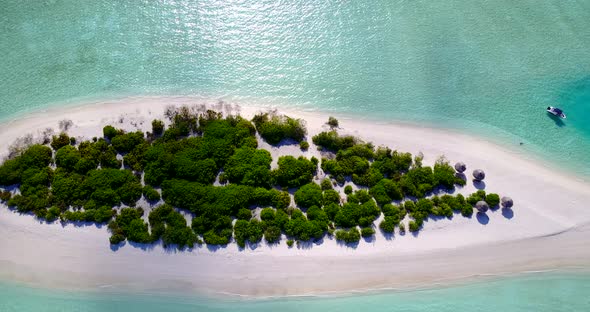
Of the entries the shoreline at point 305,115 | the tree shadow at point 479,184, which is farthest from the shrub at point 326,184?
the tree shadow at point 479,184

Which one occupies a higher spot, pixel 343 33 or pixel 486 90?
pixel 343 33

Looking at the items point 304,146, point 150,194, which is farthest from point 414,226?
point 150,194

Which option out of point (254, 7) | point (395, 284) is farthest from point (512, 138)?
point (254, 7)

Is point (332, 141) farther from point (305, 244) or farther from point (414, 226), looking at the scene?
point (414, 226)

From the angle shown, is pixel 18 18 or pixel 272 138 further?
pixel 18 18

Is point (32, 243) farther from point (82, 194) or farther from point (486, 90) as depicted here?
point (486, 90)

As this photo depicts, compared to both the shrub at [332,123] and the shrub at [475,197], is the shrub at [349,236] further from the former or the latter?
the shrub at [475,197]
